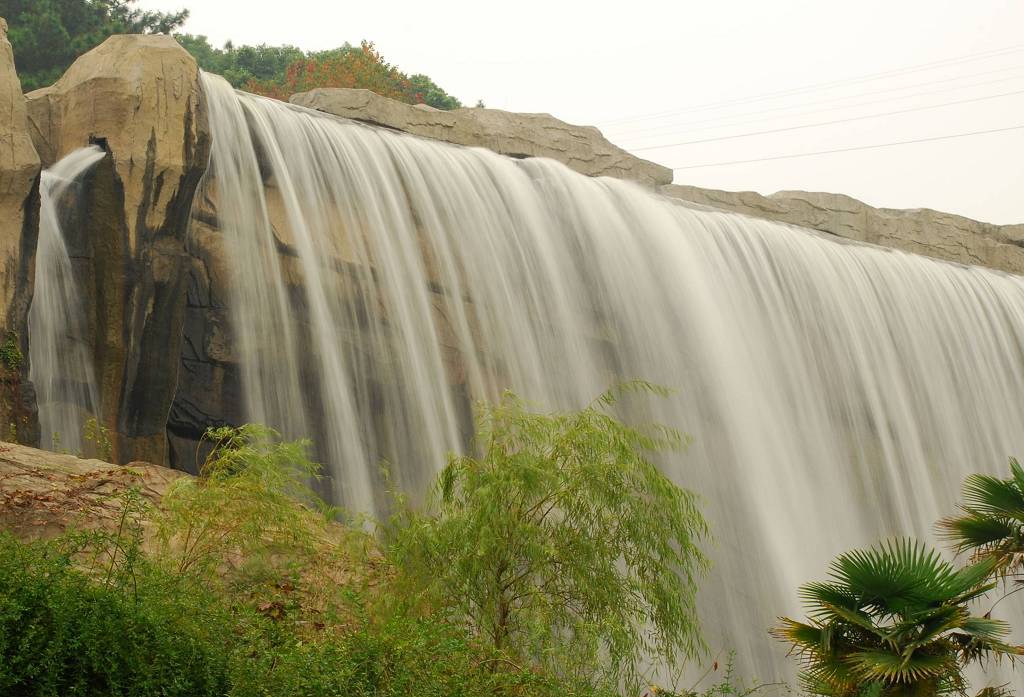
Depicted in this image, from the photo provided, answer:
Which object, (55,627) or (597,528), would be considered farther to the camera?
(597,528)

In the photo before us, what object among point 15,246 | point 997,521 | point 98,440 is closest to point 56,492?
point 98,440

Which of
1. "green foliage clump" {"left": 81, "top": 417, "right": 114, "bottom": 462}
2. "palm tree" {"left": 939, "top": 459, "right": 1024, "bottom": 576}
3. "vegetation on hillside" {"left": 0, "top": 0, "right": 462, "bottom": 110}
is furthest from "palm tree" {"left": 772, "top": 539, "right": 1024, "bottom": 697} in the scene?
"vegetation on hillside" {"left": 0, "top": 0, "right": 462, "bottom": 110}

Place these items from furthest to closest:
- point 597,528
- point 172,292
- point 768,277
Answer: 1. point 768,277
2. point 172,292
3. point 597,528

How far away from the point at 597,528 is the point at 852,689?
2521mm

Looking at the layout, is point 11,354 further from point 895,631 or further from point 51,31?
point 51,31

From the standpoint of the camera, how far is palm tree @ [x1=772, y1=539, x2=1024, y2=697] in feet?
30.3

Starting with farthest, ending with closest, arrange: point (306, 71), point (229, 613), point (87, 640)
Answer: point (306, 71)
point (229, 613)
point (87, 640)

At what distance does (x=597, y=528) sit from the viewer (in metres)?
10.3

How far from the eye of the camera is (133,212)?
1409 cm

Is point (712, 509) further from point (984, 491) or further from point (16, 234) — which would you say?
point (16, 234)

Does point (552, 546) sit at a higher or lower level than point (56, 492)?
lower

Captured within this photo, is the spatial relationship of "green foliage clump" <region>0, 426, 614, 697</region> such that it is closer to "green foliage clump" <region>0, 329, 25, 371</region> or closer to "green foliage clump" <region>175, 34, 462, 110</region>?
"green foliage clump" <region>0, 329, 25, 371</region>

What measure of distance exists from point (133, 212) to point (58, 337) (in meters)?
1.77

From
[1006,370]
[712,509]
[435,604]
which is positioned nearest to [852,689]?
[435,604]
